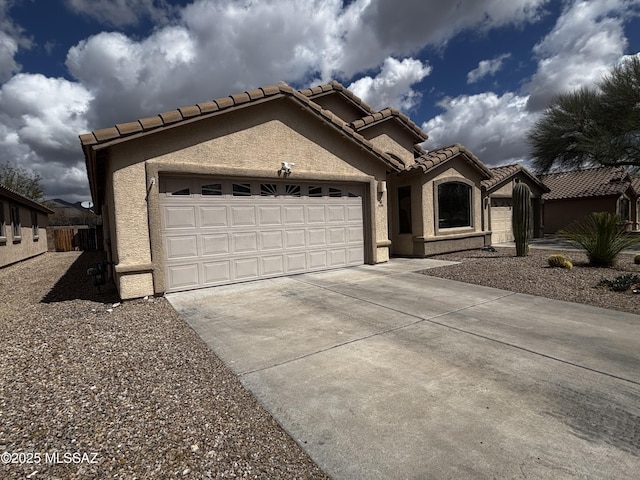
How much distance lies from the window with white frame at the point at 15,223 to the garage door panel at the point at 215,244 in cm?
1343

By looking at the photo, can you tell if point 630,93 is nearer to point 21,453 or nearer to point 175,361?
point 175,361

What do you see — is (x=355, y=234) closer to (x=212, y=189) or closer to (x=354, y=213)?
(x=354, y=213)

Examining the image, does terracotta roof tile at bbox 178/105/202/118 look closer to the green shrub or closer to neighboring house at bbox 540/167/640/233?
the green shrub

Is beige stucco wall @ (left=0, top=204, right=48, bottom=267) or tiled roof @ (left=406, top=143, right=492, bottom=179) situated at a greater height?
tiled roof @ (left=406, top=143, right=492, bottom=179)

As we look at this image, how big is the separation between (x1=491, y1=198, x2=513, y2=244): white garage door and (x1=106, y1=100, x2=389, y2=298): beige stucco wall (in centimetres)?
1009

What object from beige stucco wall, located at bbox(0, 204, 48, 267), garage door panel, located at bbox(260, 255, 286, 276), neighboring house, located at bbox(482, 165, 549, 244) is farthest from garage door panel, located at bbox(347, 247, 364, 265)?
beige stucco wall, located at bbox(0, 204, 48, 267)

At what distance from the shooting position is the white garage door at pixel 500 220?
17.9 meters

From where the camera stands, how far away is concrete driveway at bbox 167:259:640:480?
95.8 inches

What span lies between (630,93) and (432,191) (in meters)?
14.9

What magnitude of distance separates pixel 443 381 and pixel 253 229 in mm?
6175

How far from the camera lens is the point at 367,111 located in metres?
15.2

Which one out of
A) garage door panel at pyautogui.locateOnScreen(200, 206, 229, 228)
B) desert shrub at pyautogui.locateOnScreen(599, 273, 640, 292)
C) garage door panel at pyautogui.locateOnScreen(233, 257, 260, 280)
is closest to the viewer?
desert shrub at pyautogui.locateOnScreen(599, 273, 640, 292)

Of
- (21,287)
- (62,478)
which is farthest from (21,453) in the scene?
(21,287)

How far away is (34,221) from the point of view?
19.9 metres
